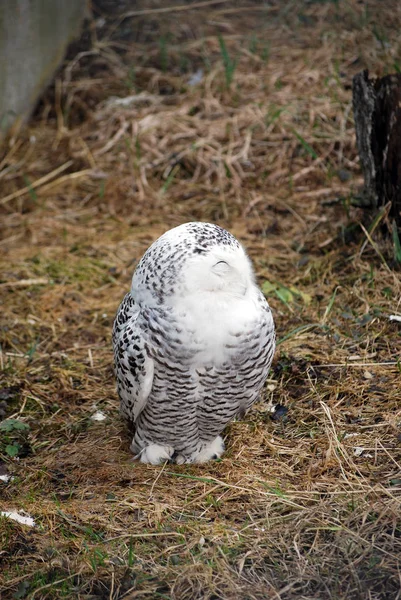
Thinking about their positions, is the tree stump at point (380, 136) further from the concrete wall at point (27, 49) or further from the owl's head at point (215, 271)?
the concrete wall at point (27, 49)

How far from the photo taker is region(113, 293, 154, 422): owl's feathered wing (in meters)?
3.29

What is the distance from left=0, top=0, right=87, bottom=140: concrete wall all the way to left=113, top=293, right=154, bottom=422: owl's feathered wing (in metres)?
4.33

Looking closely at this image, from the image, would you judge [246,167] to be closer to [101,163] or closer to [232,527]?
[101,163]

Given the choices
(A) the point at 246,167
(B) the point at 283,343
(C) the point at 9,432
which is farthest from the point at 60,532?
(A) the point at 246,167

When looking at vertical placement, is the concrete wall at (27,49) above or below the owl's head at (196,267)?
below

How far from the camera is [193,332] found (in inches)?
125

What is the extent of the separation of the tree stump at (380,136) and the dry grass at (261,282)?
0.25m

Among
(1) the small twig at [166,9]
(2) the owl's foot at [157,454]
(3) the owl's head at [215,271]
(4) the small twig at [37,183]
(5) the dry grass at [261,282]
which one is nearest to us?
(5) the dry grass at [261,282]

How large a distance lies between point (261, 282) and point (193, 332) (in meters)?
2.02

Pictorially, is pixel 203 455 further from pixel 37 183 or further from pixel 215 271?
pixel 37 183

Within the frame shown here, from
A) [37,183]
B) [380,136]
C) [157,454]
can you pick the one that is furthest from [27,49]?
[157,454]

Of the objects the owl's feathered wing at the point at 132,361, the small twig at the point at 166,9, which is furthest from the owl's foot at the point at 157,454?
the small twig at the point at 166,9

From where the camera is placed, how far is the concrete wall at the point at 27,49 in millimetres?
7180

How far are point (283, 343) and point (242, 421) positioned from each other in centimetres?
61
